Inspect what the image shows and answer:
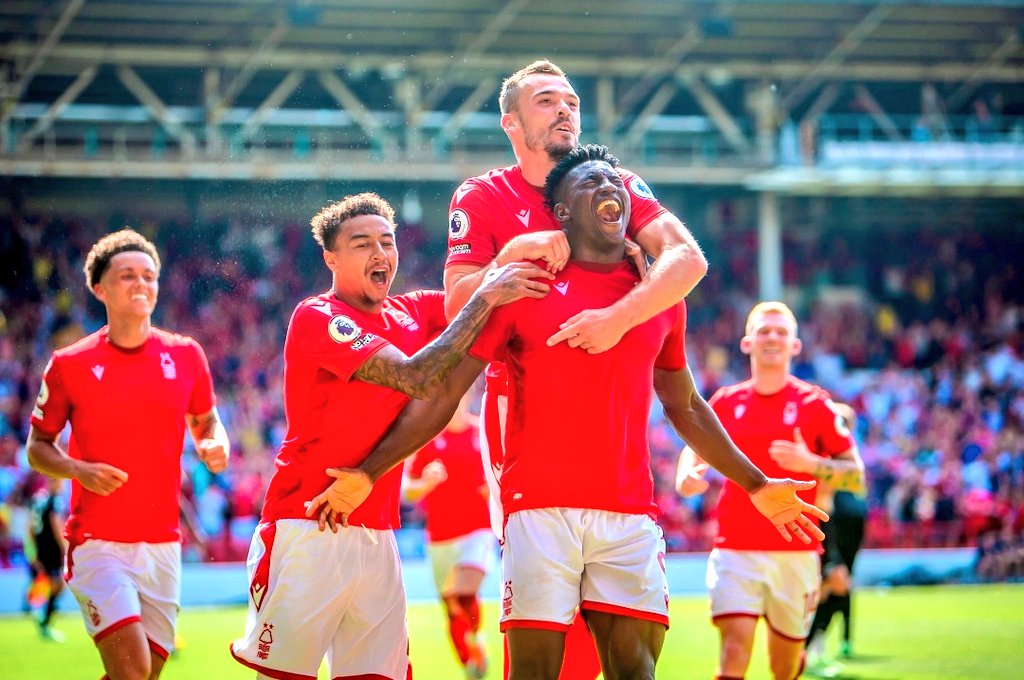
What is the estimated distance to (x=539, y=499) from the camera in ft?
16.5

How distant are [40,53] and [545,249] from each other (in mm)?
21298

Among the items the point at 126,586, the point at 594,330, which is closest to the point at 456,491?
the point at 126,586

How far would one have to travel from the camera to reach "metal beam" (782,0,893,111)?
26281mm

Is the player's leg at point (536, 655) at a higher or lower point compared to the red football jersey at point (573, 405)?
lower

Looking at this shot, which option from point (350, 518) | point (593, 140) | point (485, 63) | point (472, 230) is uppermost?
point (485, 63)

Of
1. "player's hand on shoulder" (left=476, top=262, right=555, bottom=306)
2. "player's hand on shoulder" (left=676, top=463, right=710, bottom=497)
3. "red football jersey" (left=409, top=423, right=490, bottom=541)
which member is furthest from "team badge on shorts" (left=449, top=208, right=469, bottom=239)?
"red football jersey" (left=409, top=423, right=490, bottom=541)

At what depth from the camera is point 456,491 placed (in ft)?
40.2

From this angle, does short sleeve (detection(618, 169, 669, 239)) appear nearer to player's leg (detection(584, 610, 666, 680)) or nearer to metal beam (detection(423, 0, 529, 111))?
player's leg (detection(584, 610, 666, 680))

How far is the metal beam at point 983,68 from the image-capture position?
27609 mm

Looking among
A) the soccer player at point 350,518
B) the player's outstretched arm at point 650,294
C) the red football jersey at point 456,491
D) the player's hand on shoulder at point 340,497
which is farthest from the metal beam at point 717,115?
the player's hand on shoulder at point 340,497

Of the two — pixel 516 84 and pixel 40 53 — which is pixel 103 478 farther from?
pixel 40 53

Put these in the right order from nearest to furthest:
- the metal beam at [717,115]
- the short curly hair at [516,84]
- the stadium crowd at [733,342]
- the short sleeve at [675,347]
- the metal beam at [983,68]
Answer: the short sleeve at [675,347]
the short curly hair at [516,84]
the stadium crowd at [733,342]
the metal beam at [717,115]
the metal beam at [983,68]

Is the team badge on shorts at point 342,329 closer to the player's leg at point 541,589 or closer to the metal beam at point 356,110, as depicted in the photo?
the player's leg at point 541,589

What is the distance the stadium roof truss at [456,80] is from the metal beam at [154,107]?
0.05 meters
